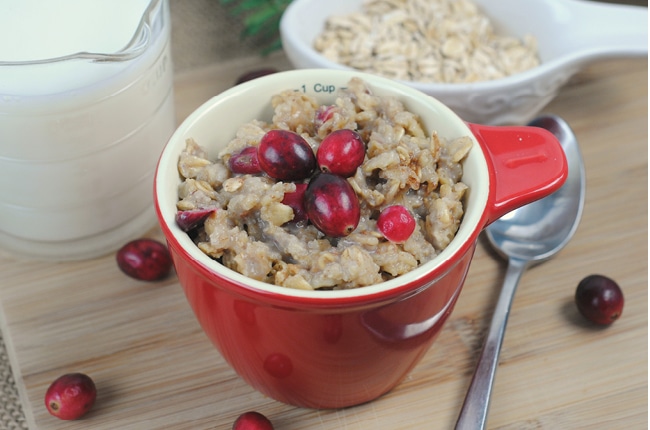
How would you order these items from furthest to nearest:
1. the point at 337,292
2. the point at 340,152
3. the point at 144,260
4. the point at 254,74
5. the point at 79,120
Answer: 1. the point at 254,74
2. the point at 144,260
3. the point at 79,120
4. the point at 340,152
5. the point at 337,292

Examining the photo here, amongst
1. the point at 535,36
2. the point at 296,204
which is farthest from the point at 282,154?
the point at 535,36

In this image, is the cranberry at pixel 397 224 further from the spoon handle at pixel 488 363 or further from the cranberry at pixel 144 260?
the cranberry at pixel 144 260

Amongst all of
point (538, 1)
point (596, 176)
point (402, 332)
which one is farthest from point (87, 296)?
point (538, 1)

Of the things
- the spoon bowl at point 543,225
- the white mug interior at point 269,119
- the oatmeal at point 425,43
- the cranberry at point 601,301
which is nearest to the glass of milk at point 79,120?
the white mug interior at point 269,119

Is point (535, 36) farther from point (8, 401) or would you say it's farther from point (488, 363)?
point (8, 401)

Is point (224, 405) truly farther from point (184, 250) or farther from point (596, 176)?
point (596, 176)

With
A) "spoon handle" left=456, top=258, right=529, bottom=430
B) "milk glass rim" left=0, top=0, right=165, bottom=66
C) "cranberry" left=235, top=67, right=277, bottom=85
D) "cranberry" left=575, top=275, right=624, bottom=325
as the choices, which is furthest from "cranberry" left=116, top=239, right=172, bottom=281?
"cranberry" left=575, top=275, right=624, bottom=325
